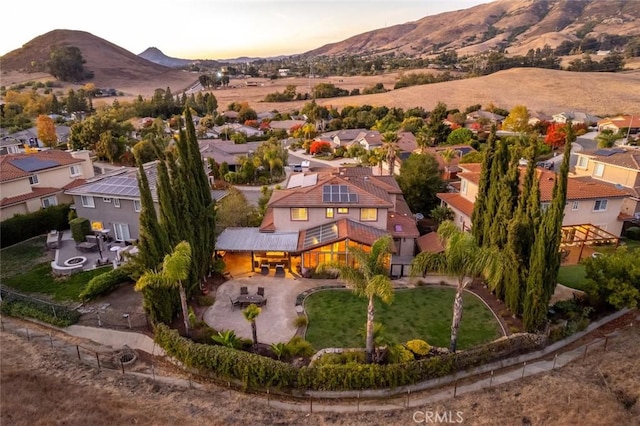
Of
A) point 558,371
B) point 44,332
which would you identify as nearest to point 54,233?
point 44,332

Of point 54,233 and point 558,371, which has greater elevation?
point 54,233

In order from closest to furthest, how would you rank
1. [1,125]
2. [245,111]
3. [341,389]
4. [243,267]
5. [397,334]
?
1. [341,389]
2. [397,334]
3. [243,267]
4. [1,125]
5. [245,111]

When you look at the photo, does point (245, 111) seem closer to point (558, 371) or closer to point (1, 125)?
point (1, 125)

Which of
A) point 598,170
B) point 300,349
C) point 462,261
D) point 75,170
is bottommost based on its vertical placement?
point 300,349

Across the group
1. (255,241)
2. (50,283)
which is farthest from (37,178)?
(255,241)

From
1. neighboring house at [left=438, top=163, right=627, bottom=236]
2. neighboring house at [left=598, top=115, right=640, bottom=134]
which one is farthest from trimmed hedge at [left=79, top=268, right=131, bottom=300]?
neighboring house at [left=598, top=115, right=640, bottom=134]

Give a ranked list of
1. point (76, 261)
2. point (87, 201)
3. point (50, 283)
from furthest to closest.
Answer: point (87, 201) < point (76, 261) < point (50, 283)

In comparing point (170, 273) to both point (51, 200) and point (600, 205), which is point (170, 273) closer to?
point (51, 200)

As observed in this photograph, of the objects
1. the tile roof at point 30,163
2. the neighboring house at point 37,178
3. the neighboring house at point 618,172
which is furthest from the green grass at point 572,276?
the tile roof at point 30,163
